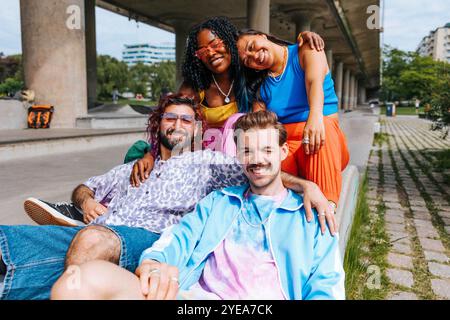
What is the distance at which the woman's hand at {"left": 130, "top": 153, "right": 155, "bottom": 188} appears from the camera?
2.65 m

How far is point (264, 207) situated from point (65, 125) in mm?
11975

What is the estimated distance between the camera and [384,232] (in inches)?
177

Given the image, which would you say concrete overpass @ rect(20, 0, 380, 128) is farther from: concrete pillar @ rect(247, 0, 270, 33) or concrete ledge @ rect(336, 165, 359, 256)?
concrete ledge @ rect(336, 165, 359, 256)

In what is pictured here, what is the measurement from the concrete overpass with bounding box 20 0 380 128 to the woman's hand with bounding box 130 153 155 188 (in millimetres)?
10623

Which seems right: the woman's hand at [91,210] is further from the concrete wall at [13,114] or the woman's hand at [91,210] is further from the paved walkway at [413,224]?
the concrete wall at [13,114]

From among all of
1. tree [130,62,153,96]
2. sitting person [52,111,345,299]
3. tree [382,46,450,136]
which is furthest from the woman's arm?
tree [130,62,153,96]

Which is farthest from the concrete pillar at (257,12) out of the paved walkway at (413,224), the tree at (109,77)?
the tree at (109,77)

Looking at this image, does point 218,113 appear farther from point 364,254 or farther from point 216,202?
point 364,254

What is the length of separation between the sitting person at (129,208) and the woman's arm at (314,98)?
0.94 feet

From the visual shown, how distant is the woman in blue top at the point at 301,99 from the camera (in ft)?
7.97

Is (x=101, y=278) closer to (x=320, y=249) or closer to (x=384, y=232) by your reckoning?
(x=320, y=249)

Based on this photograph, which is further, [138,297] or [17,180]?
[17,180]

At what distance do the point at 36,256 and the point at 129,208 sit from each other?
0.61 m
